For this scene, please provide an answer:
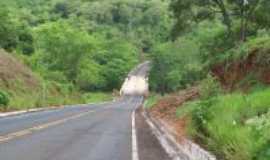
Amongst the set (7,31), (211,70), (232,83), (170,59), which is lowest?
(232,83)

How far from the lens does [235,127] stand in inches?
505

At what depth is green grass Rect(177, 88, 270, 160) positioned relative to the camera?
10422 mm

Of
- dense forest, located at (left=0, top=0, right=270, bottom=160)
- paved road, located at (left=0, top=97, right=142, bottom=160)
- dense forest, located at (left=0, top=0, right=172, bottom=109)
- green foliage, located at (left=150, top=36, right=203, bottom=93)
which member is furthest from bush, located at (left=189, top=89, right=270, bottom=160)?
green foliage, located at (left=150, top=36, right=203, bottom=93)

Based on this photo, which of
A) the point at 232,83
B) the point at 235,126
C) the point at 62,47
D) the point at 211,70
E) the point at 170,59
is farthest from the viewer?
the point at 170,59

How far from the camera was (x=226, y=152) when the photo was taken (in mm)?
11750

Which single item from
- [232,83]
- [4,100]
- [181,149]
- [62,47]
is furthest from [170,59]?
[181,149]

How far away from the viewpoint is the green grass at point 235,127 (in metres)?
10.4

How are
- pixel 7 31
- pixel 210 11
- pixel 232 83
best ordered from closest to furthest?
pixel 232 83
pixel 210 11
pixel 7 31

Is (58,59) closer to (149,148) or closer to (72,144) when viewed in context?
(72,144)

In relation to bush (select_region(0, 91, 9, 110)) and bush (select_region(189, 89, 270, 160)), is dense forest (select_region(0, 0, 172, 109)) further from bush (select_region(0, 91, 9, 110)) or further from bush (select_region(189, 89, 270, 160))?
bush (select_region(189, 89, 270, 160))

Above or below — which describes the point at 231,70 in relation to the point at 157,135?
above

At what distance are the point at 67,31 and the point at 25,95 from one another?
45.2 m

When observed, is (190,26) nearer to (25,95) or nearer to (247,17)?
(247,17)

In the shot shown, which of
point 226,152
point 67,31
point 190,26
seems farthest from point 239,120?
point 67,31
